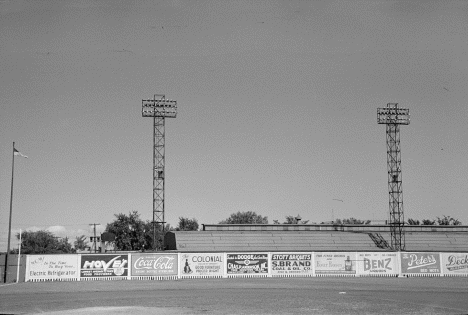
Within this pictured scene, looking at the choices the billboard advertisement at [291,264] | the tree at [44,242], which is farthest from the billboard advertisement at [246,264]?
the tree at [44,242]

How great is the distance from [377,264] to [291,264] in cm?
837

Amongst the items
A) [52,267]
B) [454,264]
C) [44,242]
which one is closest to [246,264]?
[52,267]

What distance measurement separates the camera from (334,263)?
2098 inches

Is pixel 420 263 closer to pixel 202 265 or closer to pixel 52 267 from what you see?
pixel 202 265

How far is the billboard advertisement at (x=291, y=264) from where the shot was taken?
52.4 m

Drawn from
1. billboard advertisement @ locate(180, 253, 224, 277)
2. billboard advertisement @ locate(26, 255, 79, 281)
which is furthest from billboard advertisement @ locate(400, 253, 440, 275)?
billboard advertisement @ locate(26, 255, 79, 281)

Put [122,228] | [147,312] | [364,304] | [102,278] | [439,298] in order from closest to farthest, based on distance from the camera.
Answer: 1. [147,312]
2. [364,304]
3. [439,298]
4. [102,278]
5. [122,228]

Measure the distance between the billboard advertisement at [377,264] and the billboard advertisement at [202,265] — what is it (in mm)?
13400

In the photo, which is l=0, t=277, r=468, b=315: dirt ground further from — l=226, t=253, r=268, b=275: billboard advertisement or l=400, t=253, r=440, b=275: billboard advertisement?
l=400, t=253, r=440, b=275: billboard advertisement

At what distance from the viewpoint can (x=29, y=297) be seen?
1221 inches

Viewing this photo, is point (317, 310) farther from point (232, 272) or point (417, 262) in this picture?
point (417, 262)

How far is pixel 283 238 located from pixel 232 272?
20.1m

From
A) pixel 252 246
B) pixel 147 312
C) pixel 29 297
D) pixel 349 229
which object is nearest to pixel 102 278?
pixel 29 297

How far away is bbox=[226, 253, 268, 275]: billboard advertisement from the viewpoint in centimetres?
5181
